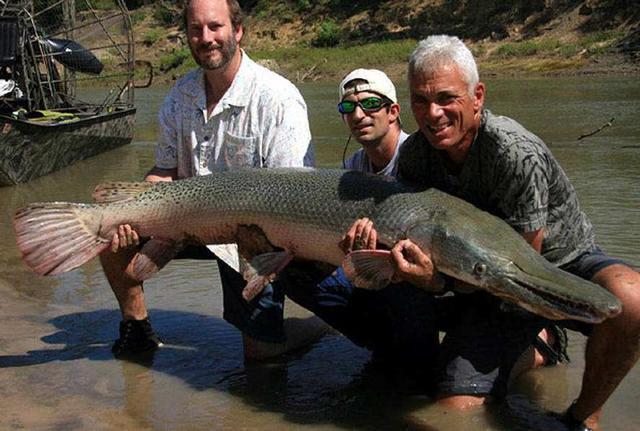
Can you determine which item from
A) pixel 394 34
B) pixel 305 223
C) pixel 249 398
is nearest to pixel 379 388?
pixel 249 398

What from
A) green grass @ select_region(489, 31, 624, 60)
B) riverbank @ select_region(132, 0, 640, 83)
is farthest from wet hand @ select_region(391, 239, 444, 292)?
green grass @ select_region(489, 31, 624, 60)

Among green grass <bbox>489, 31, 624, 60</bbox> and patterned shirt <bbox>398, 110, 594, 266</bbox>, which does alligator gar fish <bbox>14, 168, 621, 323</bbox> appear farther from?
green grass <bbox>489, 31, 624, 60</bbox>

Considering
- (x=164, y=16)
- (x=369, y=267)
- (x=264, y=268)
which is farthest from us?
(x=164, y=16)

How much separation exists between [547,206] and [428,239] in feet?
1.78

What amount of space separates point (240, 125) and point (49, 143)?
7.75 meters

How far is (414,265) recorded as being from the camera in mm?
3643

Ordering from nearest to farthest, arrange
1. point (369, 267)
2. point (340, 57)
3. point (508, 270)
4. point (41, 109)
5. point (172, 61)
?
point (508, 270), point (369, 267), point (41, 109), point (340, 57), point (172, 61)

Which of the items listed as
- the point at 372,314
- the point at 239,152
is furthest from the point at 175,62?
A: the point at 372,314

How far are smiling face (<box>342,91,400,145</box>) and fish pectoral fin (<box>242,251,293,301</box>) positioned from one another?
0.85m

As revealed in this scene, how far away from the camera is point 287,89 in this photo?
4.77m

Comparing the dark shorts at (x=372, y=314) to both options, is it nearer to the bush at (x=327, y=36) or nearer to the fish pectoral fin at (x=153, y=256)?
the fish pectoral fin at (x=153, y=256)

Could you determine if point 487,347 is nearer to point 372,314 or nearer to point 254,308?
point 372,314

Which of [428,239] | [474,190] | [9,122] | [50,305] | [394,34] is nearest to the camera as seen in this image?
[428,239]

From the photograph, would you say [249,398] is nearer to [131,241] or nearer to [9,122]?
[131,241]
